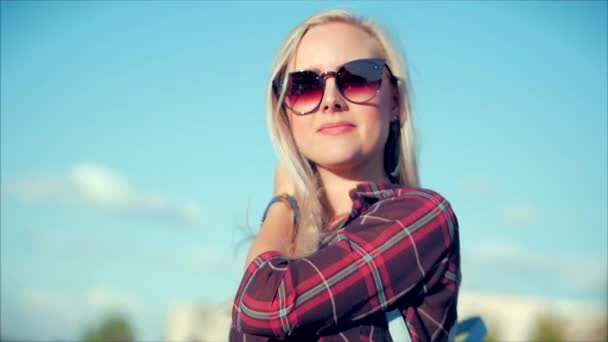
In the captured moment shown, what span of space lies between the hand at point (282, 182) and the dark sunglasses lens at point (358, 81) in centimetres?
44

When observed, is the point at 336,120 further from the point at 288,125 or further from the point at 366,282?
the point at 366,282

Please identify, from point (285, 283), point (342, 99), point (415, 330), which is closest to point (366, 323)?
point (415, 330)

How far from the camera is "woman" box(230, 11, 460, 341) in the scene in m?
2.44

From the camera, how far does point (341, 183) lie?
3.20m

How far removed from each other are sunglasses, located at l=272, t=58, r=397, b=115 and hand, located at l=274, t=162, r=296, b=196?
277mm

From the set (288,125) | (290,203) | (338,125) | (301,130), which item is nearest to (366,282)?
(290,203)

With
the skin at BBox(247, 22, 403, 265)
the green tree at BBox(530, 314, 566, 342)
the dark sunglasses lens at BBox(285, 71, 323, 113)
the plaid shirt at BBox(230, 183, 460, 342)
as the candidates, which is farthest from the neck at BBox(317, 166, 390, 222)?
the green tree at BBox(530, 314, 566, 342)

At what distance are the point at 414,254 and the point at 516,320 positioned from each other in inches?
869

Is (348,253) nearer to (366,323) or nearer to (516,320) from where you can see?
(366,323)

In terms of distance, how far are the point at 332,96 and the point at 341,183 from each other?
400 millimetres

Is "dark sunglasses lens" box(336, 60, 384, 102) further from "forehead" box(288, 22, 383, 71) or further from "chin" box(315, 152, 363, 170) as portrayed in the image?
"chin" box(315, 152, 363, 170)

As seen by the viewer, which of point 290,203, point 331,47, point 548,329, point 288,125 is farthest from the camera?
point 548,329

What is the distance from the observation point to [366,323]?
2525 mm

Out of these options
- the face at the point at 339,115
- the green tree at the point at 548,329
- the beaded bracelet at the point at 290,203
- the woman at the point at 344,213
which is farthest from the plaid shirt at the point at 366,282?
the green tree at the point at 548,329
